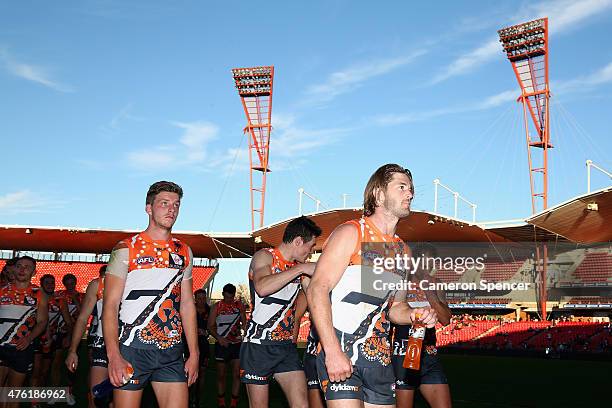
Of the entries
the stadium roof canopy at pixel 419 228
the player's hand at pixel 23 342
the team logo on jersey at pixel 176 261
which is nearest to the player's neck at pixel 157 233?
the team logo on jersey at pixel 176 261

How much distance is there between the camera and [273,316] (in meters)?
6.58

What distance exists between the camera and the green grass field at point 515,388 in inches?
532

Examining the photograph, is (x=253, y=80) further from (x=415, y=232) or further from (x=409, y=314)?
(x=409, y=314)

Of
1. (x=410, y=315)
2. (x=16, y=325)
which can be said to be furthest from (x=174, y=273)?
(x=16, y=325)

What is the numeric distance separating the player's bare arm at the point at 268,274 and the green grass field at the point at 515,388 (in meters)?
5.74

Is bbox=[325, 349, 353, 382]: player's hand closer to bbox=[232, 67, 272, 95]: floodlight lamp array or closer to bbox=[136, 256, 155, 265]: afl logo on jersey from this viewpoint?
bbox=[136, 256, 155, 265]: afl logo on jersey

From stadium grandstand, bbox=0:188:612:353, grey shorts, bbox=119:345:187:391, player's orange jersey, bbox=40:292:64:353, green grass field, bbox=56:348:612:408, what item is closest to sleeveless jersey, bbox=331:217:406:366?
grey shorts, bbox=119:345:187:391

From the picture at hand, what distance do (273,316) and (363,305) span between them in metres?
2.55

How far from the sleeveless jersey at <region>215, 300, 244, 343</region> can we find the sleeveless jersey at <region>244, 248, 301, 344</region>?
17.5 feet

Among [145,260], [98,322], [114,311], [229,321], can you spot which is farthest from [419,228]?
[114,311]

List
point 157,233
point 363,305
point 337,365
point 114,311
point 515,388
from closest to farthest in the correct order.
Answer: point 337,365
point 363,305
point 114,311
point 157,233
point 515,388

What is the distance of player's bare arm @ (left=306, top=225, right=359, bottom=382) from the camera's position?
12.3ft

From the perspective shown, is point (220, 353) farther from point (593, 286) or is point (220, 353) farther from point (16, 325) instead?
point (593, 286)

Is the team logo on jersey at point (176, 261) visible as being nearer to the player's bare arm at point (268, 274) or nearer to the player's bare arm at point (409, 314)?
the player's bare arm at point (268, 274)
